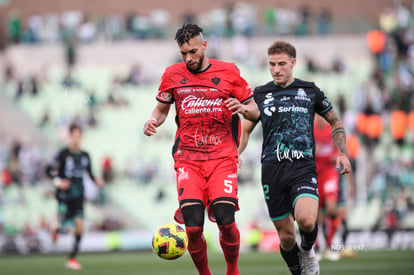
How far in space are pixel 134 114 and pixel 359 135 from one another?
9.97 m

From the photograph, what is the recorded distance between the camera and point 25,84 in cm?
3553

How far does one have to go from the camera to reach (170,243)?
9.16 metres

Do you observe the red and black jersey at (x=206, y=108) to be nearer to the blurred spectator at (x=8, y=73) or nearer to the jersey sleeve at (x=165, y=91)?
the jersey sleeve at (x=165, y=91)

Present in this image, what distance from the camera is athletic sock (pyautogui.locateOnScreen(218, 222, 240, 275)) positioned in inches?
347

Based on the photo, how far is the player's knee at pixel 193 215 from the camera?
28.8 ft

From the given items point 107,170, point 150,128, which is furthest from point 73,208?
point 107,170

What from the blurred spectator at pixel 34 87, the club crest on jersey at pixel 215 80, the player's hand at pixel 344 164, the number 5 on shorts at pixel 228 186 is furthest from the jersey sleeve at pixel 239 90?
the blurred spectator at pixel 34 87

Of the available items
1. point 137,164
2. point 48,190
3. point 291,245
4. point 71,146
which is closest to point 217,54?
point 137,164

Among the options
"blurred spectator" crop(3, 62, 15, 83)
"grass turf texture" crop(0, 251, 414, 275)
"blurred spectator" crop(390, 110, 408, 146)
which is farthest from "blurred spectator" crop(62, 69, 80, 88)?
"grass turf texture" crop(0, 251, 414, 275)

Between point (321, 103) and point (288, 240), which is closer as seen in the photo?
point (288, 240)

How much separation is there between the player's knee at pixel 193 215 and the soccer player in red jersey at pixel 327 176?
6.23 m

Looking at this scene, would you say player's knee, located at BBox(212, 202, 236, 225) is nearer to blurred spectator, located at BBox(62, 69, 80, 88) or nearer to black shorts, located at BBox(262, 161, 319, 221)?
black shorts, located at BBox(262, 161, 319, 221)

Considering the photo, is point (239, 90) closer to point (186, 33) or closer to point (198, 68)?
point (198, 68)

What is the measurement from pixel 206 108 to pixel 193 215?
4.05ft
